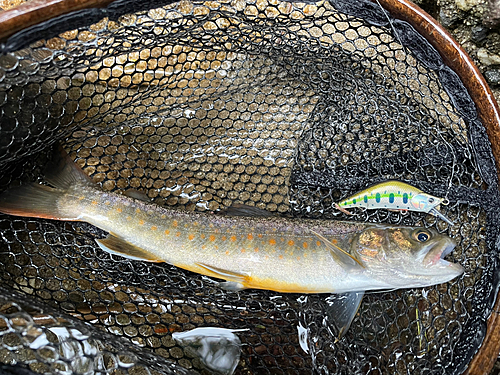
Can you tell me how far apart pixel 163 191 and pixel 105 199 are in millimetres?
560

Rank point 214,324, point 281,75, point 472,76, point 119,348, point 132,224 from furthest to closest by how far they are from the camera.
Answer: point 281,75 < point 214,324 < point 132,224 < point 472,76 < point 119,348

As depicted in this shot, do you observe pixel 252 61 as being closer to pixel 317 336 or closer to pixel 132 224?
pixel 132 224

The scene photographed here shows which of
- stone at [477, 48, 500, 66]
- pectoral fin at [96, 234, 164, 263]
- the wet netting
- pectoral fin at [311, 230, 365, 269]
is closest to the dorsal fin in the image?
the wet netting

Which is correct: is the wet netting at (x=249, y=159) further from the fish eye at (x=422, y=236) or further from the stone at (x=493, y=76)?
the stone at (x=493, y=76)

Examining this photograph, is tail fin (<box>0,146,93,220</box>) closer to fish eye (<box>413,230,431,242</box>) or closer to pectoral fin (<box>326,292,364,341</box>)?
pectoral fin (<box>326,292,364,341</box>)

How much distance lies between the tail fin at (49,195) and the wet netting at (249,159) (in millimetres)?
162

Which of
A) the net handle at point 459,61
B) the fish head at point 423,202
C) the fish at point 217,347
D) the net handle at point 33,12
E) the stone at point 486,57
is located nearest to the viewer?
the net handle at point 33,12

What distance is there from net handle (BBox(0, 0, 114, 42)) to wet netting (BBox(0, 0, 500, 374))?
4 centimetres

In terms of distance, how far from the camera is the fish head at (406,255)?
7.05ft

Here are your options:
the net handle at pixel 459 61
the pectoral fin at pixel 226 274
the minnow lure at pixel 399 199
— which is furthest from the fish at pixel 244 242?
the net handle at pixel 459 61

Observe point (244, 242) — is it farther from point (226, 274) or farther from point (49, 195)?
point (49, 195)

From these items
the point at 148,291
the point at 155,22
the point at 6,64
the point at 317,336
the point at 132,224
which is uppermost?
the point at 155,22

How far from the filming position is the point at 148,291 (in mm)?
2566

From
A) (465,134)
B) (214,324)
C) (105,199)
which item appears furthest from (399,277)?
(105,199)
